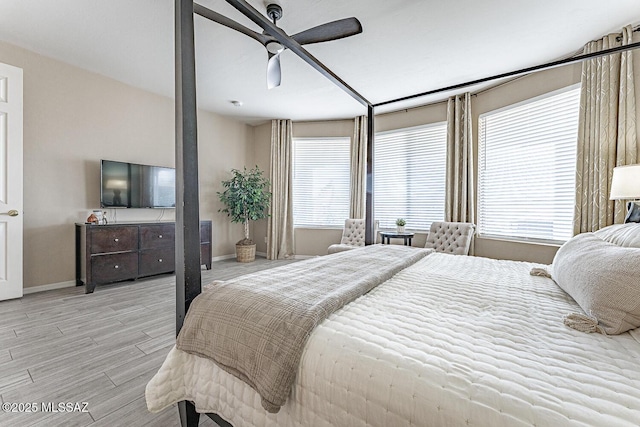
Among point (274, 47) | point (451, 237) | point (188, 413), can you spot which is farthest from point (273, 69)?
point (451, 237)

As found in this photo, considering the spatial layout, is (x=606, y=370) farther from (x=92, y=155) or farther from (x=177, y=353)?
(x=92, y=155)

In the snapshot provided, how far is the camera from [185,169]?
1.20 metres

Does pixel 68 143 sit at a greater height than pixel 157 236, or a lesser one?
greater

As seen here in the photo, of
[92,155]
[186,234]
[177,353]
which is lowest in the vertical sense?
[177,353]

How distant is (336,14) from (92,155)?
12.0ft

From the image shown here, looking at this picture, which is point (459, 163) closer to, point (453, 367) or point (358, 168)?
point (358, 168)

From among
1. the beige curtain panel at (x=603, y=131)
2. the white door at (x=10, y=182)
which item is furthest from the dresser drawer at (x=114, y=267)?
the beige curtain panel at (x=603, y=131)

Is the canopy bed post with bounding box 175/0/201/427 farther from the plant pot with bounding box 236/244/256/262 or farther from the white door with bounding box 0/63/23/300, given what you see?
the plant pot with bounding box 236/244/256/262

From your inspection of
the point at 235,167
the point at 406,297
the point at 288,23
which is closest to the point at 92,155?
the point at 235,167

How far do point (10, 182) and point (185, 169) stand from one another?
3.27 meters

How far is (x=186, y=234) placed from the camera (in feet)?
3.95

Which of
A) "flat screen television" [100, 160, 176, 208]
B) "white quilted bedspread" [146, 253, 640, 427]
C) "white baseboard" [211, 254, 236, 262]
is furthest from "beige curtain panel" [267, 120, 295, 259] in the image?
"white quilted bedspread" [146, 253, 640, 427]

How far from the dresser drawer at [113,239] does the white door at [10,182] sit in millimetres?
655

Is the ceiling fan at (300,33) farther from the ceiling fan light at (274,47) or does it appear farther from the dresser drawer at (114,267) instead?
the dresser drawer at (114,267)
